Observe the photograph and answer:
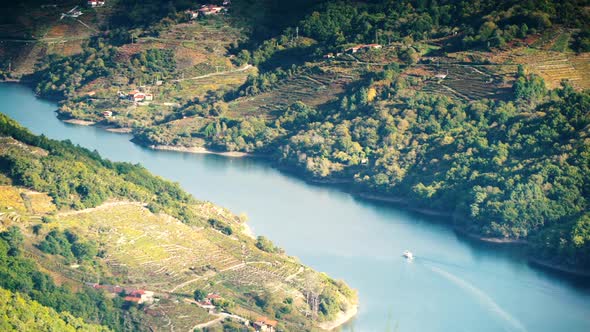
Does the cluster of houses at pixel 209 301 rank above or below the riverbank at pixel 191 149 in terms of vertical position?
above

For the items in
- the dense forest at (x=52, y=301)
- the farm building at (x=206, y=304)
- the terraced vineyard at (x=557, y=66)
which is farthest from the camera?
the terraced vineyard at (x=557, y=66)

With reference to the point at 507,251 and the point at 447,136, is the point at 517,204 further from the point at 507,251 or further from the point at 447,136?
the point at 447,136

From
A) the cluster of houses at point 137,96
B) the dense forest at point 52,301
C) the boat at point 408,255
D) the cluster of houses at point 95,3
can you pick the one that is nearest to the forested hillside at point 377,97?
the cluster of houses at point 137,96

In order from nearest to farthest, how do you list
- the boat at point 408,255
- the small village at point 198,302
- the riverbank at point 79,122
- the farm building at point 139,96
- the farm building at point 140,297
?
1. the small village at point 198,302
2. the farm building at point 140,297
3. the boat at point 408,255
4. the riverbank at point 79,122
5. the farm building at point 139,96

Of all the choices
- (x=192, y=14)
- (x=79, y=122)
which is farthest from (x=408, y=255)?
(x=192, y=14)

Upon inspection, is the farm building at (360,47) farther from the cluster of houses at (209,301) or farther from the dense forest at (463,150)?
the cluster of houses at (209,301)

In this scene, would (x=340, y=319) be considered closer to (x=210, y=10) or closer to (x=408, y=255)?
(x=408, y=255)

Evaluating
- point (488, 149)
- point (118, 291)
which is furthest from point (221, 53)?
point (118, 291)
